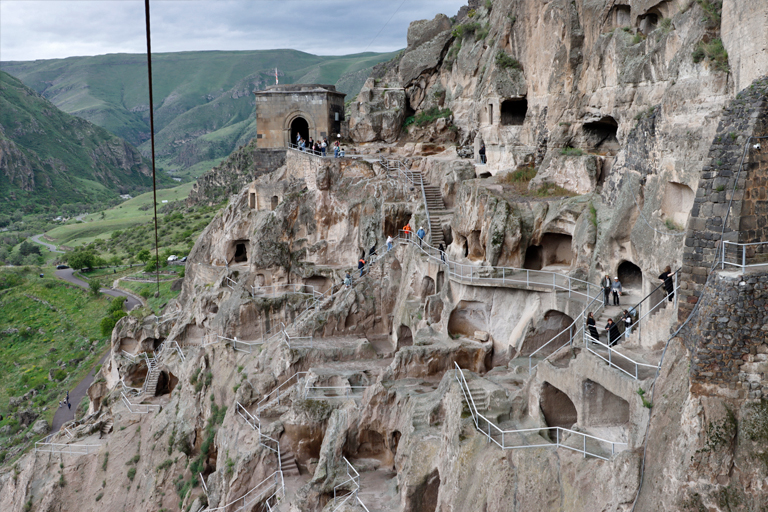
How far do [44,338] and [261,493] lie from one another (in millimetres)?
46651

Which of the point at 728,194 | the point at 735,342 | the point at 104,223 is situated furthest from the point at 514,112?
the point at 104,223

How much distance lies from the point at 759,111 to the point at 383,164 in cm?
2610

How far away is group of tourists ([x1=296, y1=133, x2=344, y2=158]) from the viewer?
39125 mm

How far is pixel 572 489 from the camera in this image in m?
13.7

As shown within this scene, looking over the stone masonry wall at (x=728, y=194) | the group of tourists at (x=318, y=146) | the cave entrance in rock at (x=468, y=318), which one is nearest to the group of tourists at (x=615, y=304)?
the stone masonry wall at (x=728, y=194)

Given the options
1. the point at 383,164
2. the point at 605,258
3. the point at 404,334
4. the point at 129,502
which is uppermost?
the point at 383,164

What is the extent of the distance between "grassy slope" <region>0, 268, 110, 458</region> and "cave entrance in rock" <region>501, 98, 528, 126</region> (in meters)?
36.5

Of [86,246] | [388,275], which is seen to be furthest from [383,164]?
[86,246]

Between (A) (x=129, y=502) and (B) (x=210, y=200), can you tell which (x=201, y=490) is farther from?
(B) (x=210, y=200)

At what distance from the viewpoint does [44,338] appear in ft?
202

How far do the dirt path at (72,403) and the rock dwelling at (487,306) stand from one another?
626cm

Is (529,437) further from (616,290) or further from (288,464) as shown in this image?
(288,464)

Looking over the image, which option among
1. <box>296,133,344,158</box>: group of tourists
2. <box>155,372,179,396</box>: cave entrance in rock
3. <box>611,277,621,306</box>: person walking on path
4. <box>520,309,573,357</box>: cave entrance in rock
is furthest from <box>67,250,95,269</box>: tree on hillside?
<box>611,277,621,306</box>: person walking on path

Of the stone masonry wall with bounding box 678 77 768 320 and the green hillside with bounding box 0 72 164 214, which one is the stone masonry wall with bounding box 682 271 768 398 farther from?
the green hillside with bounding box 0 72 164 214
